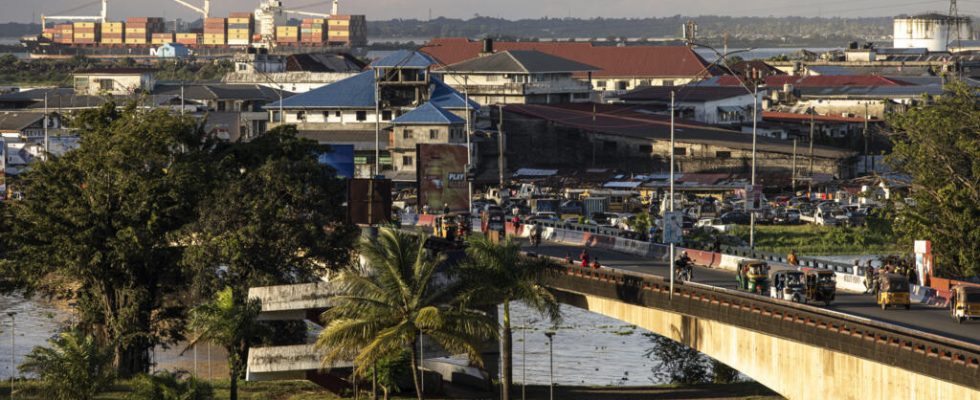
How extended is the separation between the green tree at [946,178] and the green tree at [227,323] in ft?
86.3

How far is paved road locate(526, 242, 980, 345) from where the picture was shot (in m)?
48.9

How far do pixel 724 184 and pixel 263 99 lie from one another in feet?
208

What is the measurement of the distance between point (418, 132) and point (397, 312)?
71.9 meters

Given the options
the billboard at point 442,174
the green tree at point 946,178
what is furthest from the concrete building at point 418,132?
the green tree at point 946,178

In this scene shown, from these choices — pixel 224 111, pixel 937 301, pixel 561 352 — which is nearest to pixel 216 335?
pixel 561 352

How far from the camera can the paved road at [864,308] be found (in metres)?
48.9

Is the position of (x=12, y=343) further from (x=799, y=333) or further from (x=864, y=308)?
(x=799, y=333)

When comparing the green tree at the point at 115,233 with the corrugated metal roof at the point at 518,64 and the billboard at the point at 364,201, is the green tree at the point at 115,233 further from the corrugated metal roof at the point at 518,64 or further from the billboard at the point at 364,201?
the corrugated metal roof at the point at 518,64

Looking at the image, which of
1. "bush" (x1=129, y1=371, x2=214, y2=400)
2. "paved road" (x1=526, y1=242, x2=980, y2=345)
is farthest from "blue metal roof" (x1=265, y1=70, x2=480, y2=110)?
"bush" (x1=129, y1=371, x2=214, y2=400)

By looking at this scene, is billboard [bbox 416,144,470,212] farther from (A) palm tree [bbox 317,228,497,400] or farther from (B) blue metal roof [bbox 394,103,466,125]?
(B) blue metal roof [bbox 394,103,466,125]

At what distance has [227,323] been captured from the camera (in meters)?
58.2

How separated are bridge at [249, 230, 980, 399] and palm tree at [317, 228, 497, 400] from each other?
7145mm

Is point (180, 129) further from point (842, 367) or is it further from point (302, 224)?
point (842, 367)

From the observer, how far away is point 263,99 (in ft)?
562
